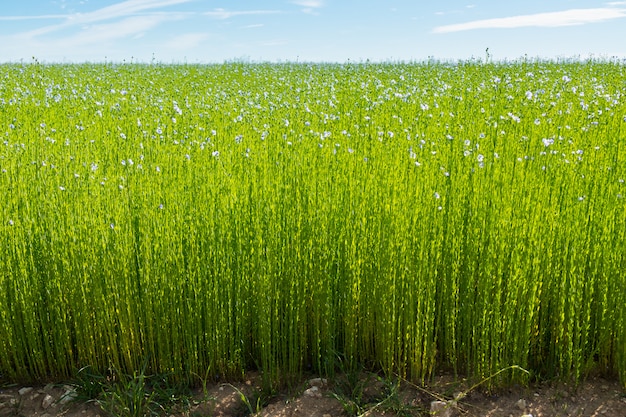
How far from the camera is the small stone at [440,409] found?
9.70 feet

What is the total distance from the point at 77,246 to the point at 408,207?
1668mm

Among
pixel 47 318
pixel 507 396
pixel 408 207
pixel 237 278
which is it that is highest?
pixel 408 207

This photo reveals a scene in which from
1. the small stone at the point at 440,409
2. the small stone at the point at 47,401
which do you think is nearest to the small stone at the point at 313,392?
the small stone at the point at 440,409

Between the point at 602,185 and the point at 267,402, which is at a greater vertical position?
the point at 602,185

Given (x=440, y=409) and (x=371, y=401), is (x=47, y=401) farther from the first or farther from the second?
(x=440, y=409)

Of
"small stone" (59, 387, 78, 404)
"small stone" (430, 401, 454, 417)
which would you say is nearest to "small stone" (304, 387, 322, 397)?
"small stone" (430, 401, 454, 417)

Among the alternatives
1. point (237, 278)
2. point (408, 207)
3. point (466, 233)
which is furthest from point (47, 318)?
point (466, 233)

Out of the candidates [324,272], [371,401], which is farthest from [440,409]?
[324,272]

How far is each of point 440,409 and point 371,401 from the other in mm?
327

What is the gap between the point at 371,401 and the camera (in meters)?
3.04

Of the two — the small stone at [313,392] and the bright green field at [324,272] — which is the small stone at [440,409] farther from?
the small stone at [313,392]

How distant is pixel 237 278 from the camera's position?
3.07 metres

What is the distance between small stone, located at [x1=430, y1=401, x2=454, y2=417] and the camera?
2957mm

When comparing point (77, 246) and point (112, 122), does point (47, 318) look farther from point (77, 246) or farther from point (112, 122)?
point (112, 122)
